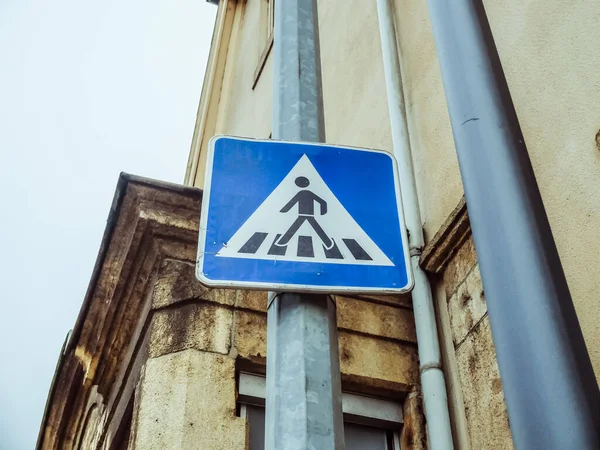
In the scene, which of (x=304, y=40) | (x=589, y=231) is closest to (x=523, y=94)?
(x=589, y=231)

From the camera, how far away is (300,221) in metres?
1.98

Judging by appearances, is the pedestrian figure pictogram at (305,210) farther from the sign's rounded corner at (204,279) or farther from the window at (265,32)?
the window at (265,32)

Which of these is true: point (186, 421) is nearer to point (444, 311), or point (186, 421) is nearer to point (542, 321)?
point (444, 311)

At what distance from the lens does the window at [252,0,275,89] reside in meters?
7.31

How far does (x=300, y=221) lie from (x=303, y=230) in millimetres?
30


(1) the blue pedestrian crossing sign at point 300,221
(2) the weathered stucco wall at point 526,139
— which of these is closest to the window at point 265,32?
(2) the weathered stucco wall at point 526,139

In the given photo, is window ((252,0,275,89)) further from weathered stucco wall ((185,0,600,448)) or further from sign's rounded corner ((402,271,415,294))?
sign's rounded corner ((402,271,415,294))

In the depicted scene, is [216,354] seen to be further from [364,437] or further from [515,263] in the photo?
[515,263]

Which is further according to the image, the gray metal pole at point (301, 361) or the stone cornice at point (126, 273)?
the stone cornice at point (126, 273)

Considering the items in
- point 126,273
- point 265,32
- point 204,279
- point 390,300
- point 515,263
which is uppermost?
point 265,32

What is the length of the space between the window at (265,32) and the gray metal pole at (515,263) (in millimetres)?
5430

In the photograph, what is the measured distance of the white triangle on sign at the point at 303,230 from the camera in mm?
1920

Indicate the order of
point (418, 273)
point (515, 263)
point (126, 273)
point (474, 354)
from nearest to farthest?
point (515, 263)
point (474, 354)
point (418, 273)
point (126, 273)

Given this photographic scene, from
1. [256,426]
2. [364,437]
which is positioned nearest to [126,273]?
[256,426]
